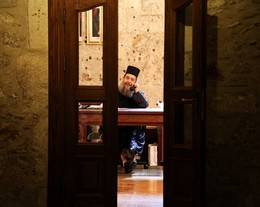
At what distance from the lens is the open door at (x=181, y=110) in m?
3.36

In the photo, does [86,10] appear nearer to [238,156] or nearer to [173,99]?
[173,99]

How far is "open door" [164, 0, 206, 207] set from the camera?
3.36 meters

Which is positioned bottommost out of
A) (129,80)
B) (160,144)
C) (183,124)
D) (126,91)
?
(160,144)

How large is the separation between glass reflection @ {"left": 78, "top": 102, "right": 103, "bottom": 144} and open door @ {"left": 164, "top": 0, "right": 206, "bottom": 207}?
1.92ft

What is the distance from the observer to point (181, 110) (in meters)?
3.55

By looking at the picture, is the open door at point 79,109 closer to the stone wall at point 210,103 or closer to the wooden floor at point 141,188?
the stone wall at point 210,103

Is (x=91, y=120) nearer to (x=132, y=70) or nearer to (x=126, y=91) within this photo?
(x=126, y=91)

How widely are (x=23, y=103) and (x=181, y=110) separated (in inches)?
54.1

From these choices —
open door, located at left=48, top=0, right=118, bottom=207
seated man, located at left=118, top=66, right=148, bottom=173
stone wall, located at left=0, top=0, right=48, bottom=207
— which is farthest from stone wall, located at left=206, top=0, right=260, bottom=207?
seated man, located at left=118, top=66, right=148, bottom=173

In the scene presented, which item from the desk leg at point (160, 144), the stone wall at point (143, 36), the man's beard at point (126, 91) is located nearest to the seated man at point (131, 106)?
the man's beard at point (126, 91)

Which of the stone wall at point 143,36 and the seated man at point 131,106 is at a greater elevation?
the stone wall at point 143,36

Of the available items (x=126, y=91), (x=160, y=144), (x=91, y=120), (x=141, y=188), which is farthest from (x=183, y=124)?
(x=160, y=144)

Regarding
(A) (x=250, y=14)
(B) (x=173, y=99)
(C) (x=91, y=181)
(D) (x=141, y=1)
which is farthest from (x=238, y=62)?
(D) (x=141, y=1)

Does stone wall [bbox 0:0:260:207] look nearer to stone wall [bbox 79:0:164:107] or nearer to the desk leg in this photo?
the desk leg
